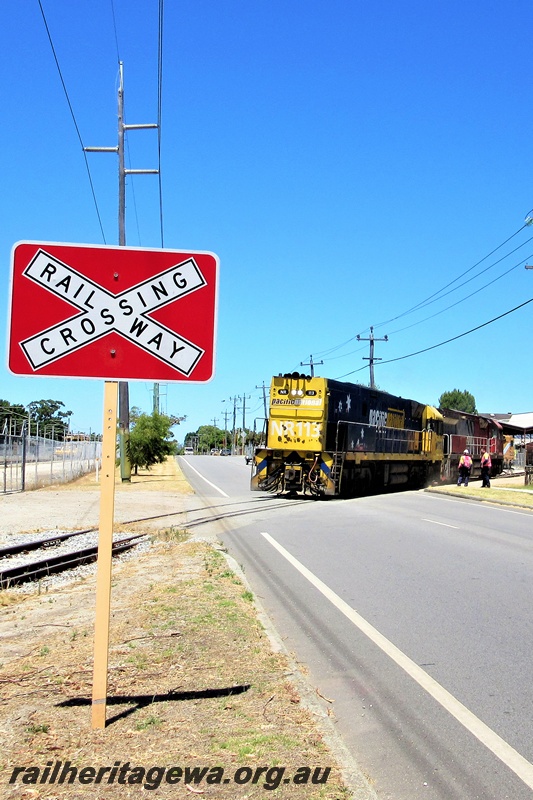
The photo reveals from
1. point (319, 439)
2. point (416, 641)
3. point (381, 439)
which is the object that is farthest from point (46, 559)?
point (381, 439)

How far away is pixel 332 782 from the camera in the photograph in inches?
151

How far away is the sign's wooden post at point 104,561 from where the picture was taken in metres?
4.37

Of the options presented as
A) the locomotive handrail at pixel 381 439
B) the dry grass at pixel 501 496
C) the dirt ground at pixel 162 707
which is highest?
the locomotive handrail at pixel 381 439

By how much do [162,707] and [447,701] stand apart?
6.61ft

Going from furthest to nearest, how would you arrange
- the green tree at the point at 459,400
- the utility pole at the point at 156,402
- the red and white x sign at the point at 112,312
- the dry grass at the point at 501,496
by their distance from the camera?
the green tree at the point at 459,400 → the utility pole at the point at 156,402 → the dry grass at the point at 501,496 → the red and white x sign at the point at 112,312

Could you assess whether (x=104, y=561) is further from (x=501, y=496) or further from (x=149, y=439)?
(x=149, y=439)

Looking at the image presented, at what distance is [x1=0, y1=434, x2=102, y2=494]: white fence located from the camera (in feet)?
84.5

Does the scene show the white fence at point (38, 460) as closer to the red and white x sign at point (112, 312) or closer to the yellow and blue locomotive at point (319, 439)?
Answer: the yellow and blue locomotive at point (319, 439)

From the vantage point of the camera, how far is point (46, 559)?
11312mm

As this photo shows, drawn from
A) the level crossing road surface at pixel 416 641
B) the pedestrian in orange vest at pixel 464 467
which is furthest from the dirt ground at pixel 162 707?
the pedestrian in orange vest at pixel 464 467

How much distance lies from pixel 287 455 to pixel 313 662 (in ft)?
61.3

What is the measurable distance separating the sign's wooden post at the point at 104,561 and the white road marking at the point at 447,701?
231 cm

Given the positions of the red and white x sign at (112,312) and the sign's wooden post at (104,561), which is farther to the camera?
the red and white x sign at (112,312)

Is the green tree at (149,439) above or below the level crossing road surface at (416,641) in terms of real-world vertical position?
above
